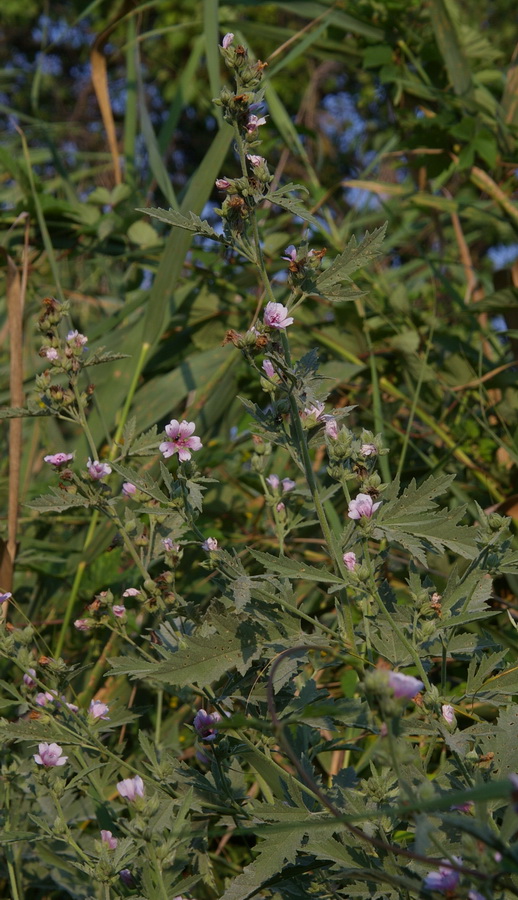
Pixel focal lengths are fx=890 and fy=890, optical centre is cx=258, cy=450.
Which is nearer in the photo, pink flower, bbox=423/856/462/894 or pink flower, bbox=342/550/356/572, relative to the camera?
pink flower, bbox=423/856/462/894

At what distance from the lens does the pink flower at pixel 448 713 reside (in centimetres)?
92

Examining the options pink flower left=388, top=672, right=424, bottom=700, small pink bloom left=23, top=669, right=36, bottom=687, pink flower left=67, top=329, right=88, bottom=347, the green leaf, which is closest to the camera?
pink flower left=388, top=672, right=424, bottom=700

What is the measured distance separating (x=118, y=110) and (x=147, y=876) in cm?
533

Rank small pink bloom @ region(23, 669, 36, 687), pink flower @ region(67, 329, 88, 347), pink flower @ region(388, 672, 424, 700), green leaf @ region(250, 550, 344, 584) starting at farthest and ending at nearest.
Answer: pink flower @ region(67, 329, 88, 347) → small pink bloom @ region(23, 669, 36, 687) → green leaf @ region(250, 550, 344, 584) → pink flower @ region(388, 672, 424, 700)

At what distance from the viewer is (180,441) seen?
1.06 meters

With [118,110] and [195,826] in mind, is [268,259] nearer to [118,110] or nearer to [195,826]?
[195,826]

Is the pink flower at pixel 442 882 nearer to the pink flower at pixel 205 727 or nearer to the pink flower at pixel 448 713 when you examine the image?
the pink flower at pixel 448 713

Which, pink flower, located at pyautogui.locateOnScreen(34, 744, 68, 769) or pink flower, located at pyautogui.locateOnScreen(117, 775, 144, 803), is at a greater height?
pink flower, located at pyautogui.locateOnScreen(117, 775, 144, 803)

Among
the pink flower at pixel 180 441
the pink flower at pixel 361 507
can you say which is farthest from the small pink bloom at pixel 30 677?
the pink flower at pixel 361 507

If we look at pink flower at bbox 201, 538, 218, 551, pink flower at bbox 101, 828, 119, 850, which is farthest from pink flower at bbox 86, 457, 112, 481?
pink flower at bbox 101, 828, 119, 850

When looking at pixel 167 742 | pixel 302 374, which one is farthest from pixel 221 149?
pixel 167 742

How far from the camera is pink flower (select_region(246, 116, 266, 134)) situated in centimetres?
98

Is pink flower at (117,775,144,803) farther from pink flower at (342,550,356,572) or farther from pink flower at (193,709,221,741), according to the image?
pink flower at (342,550,356,572)

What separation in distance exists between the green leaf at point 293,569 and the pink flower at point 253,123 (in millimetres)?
467
